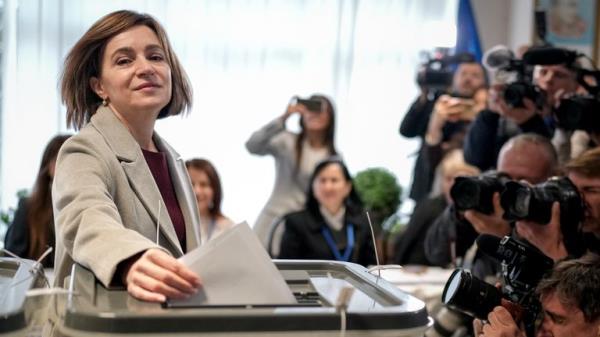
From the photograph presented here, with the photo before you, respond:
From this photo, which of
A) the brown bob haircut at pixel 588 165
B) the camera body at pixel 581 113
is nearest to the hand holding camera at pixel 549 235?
the brown bob haircut at pixel 588 165

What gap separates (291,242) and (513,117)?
3.75 ft

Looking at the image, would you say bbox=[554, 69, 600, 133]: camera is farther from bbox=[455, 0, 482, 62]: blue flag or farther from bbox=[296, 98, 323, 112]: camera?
bbox=[455, 0, 482, 62]: blue flag

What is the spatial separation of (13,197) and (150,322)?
4.23m

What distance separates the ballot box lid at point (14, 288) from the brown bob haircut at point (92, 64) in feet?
1.00

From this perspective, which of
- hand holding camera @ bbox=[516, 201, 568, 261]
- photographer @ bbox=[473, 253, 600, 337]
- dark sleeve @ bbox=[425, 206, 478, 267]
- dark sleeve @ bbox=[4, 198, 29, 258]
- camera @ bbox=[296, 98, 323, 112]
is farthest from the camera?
camera @ bbox=[296, 98, 323, 112]

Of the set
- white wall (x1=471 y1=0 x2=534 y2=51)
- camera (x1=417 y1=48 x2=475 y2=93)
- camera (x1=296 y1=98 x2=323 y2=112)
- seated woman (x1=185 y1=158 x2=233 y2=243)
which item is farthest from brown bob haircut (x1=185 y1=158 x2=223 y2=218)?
white wall (x1=471 y1=0 x2=534 y2=51)

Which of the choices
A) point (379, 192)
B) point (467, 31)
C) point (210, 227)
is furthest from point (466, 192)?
point (467, 31)

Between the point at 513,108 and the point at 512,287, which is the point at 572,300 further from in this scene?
the point at 513,108

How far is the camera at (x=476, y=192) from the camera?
2.21 metres

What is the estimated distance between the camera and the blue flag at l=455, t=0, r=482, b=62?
5.36 metres

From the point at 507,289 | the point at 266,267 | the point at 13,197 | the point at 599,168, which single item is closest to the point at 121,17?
the point at 266,267

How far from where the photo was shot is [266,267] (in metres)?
0.93

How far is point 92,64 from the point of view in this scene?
4.43ft

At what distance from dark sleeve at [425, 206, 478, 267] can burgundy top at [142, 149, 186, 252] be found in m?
1.38
